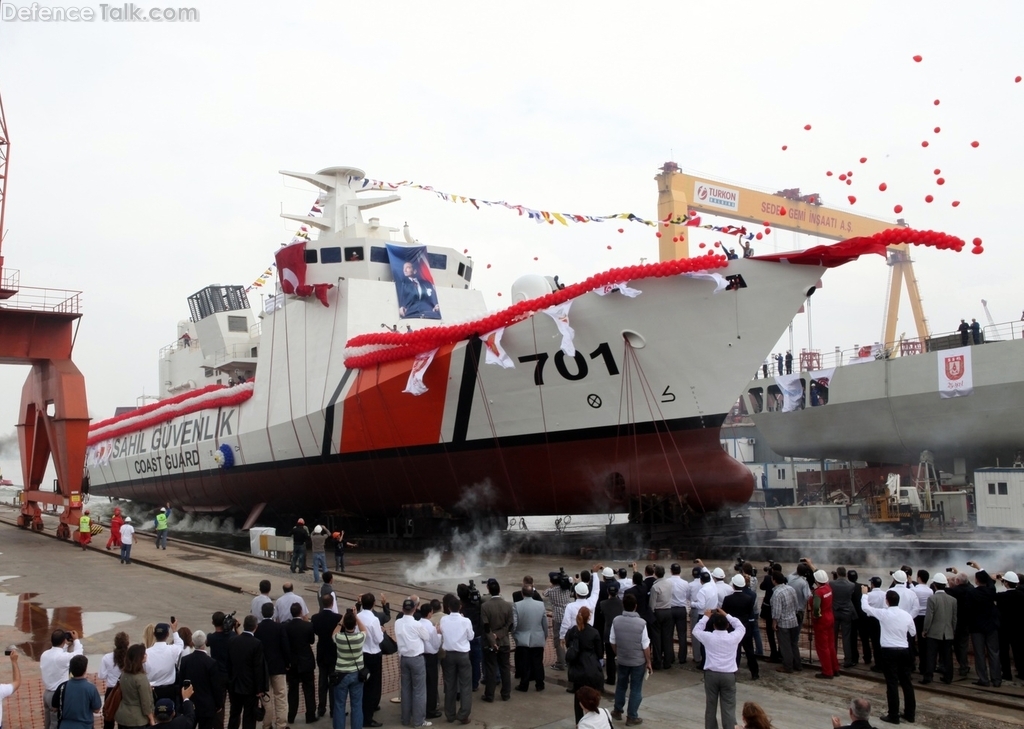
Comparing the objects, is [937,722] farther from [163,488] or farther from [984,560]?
[163,488]

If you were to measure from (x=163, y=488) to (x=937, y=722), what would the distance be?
29478 mm

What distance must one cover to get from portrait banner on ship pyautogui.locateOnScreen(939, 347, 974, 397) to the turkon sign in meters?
14.6

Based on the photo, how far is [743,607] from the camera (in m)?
8.27

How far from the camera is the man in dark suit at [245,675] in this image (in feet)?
21.4

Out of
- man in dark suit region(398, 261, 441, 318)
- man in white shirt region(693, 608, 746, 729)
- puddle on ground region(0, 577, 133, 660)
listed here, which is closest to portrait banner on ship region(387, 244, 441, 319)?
man in dark suit region(398, 261, 441, 318)

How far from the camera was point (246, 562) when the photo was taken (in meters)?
17.4

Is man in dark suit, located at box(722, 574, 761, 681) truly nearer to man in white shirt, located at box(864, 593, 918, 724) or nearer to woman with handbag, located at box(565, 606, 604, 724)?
man in white shirt, located at box(864, 593, 918, 724)

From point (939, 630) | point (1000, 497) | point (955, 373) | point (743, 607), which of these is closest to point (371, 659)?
point (743, 607)

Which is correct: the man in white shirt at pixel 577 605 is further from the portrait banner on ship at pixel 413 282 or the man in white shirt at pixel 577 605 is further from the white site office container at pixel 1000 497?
the white site office container at pixel 1000 497

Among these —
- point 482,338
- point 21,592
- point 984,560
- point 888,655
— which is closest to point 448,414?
point 482,338

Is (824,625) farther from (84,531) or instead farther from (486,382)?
(84,531)

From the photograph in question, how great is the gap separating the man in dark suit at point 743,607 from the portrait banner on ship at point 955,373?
1927 cm

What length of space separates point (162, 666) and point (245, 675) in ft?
2.03

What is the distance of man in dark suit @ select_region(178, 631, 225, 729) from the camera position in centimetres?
619
